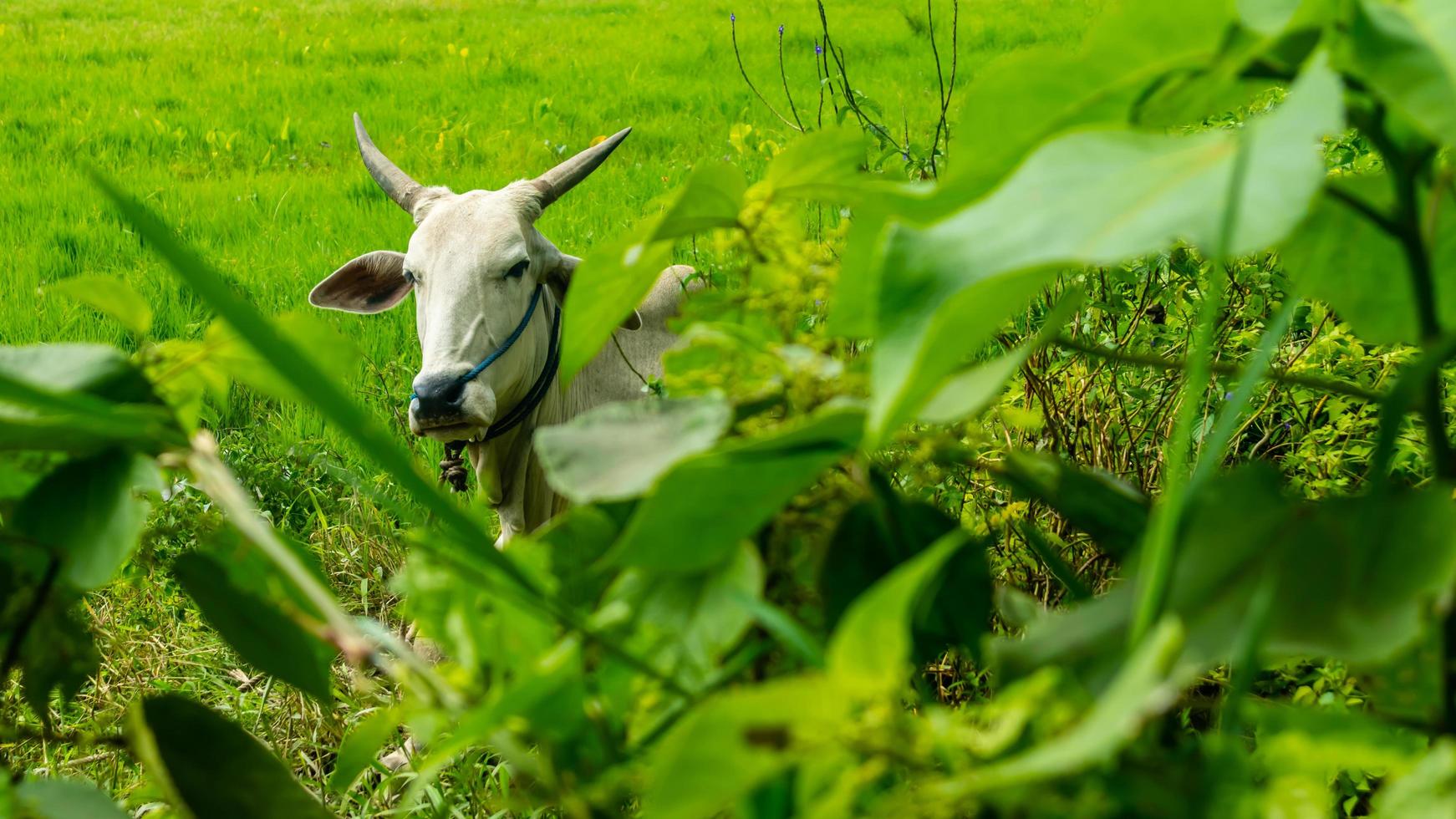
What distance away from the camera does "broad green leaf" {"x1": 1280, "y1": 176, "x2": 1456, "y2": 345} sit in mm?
590

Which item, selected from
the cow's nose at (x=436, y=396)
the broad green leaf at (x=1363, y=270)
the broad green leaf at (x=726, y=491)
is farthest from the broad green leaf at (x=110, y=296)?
the cow's nose at (x=436, y=396)

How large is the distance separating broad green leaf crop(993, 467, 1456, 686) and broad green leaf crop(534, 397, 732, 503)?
5.0 inches

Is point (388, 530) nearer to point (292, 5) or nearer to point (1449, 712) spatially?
point (1449, 712)

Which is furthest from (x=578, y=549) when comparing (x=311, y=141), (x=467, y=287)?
(x=311, y=141)

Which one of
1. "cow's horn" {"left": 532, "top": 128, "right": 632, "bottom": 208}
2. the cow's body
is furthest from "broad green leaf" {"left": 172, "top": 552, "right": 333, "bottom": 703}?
"cow's horn" {"left": 532, "top": 128, "right": 632, "bottom": 208}

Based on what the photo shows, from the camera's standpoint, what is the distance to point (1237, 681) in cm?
37

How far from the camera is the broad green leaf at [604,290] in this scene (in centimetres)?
58

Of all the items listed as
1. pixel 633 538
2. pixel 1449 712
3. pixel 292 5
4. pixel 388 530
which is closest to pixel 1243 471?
pixel 1449 712

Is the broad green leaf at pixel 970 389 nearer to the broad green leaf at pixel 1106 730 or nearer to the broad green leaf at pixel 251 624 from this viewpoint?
the broad green leaf at pixel 1106 730

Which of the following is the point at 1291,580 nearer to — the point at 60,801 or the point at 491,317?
the point at 60,801

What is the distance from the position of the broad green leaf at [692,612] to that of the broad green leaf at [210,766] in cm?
20

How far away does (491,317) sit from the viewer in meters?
2.94

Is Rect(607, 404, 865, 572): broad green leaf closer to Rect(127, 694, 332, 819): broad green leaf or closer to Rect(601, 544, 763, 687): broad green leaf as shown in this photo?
Rect(601, 544, 763, 687): broad green leaf

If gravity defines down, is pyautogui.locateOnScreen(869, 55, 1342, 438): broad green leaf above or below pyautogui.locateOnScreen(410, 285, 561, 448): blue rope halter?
above
